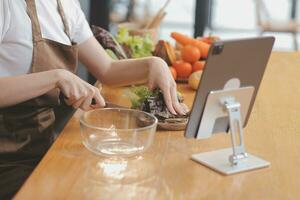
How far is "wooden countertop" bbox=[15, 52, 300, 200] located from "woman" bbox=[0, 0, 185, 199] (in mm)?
135

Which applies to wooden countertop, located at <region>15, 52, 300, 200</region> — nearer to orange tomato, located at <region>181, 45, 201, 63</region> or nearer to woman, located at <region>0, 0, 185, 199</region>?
woman, located at <region>0, 0, 185, 199</region>

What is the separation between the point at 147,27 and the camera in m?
2.85

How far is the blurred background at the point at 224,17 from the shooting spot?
4.78 meters

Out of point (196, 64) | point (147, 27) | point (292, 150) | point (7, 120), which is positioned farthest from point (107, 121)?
point (147, 27)

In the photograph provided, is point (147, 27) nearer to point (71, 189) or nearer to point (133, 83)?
Answer: point (133, 83)

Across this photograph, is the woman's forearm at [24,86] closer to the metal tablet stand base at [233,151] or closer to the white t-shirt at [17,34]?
the white t-shirt at [17,34]

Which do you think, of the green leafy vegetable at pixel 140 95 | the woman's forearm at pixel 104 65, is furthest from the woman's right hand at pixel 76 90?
the woman's forearm at pixel 104 65

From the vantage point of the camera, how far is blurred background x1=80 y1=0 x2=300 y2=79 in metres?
4.78

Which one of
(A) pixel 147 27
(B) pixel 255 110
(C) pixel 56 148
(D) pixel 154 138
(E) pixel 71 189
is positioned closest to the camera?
(E) pixel 71 189

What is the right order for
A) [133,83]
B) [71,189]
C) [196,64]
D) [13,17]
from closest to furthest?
[71,189], [13,17], [133,83], [196,64]

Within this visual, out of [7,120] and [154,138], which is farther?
[7,120]

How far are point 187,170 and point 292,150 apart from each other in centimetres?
31

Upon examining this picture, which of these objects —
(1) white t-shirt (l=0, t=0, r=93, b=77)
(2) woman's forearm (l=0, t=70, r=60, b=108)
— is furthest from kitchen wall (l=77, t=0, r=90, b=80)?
(2) woman's forearm (l=0, t=70, r=60, b=108)

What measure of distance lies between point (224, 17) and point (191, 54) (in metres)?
4.81
